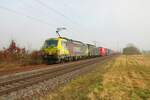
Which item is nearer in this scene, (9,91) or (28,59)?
(9,91)

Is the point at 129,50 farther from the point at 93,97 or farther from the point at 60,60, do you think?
the point at 93,97

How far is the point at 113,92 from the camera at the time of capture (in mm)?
10727

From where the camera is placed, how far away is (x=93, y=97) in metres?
9.55

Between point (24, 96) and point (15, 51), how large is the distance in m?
23.0

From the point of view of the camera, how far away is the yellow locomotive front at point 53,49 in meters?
29.5

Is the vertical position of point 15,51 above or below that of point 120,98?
above

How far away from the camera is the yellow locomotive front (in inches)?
1160

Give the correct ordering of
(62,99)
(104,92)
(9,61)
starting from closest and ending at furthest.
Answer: (62,99), (104,92), (9,61)

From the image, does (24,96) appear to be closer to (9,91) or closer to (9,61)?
(9,91)

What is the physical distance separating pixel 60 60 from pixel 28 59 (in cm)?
405

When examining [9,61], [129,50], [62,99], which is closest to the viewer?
[62,99]

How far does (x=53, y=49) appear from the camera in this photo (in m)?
29.7

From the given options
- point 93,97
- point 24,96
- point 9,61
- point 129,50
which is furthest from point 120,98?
point 129,50

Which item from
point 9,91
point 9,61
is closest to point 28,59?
point 9,61
